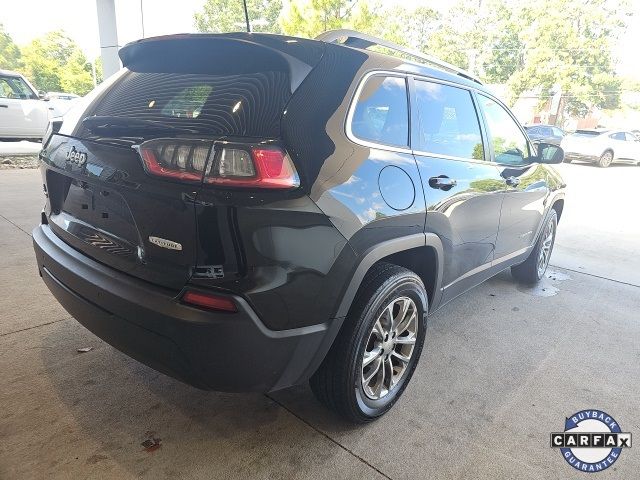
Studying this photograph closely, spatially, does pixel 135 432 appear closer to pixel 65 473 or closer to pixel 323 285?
pixel 65 473

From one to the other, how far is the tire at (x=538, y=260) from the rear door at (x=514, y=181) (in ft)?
0.96

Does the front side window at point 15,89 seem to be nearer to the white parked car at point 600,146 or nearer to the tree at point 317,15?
the tree at point 317,15

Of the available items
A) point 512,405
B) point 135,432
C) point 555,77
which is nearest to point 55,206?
point 135,432

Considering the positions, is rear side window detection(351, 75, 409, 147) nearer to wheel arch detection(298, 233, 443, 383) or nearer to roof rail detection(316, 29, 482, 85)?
roof rail detection(316, 29, 482, 85)

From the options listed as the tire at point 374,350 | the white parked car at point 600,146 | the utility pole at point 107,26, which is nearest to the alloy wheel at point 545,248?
the tire at point 374,350

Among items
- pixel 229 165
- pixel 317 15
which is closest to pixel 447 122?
pixel 229 165

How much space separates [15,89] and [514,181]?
11.0m

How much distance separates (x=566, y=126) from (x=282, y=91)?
43148 millimetres

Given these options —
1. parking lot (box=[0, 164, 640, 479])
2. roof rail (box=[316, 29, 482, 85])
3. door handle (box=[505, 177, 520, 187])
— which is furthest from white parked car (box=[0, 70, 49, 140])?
door handle (box=[505, 177, 520, 187])

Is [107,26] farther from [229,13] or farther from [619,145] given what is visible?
[229,13]

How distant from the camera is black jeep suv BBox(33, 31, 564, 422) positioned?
1.60 metres

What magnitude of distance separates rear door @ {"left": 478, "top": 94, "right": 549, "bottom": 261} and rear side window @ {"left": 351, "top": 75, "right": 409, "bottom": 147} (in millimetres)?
1130

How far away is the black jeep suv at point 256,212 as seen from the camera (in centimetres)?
160

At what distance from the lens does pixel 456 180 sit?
2.56 metres
